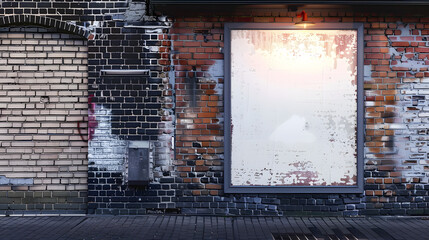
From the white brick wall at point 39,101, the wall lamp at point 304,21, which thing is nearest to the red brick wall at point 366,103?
the wall lamp at point 304,21

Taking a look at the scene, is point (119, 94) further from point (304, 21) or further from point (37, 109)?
point (304, 21)

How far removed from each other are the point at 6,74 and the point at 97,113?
1.66m

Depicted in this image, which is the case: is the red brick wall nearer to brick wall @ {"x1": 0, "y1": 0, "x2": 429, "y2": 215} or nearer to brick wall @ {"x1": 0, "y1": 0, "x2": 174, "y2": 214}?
brick wall @ {"x1": 0, "y1": 0, "x2": 429, "y2": 215}

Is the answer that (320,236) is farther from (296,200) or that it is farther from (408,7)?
(408,7)

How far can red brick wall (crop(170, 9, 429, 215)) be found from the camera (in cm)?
801

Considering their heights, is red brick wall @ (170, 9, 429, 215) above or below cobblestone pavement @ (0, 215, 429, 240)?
above

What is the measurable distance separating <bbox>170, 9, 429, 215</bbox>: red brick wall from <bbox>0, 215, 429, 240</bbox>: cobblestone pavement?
374 millimetres

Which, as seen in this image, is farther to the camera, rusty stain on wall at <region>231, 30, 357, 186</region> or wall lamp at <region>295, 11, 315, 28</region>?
rusty stain on wall at <region>231, 30, 357, 186</region>

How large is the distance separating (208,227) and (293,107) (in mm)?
2346

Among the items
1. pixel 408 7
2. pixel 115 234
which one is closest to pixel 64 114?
pixel 115 234

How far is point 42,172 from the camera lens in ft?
26.9

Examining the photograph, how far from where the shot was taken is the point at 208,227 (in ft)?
23.8

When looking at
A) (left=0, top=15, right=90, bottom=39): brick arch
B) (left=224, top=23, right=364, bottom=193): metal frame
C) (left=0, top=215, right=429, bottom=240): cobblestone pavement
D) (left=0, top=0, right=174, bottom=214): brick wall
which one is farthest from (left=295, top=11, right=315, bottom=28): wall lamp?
(left=0, top=15, right=90, bottom=39): brick arch

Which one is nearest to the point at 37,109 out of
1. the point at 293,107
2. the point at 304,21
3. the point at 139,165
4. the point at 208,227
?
the point at 139,165
